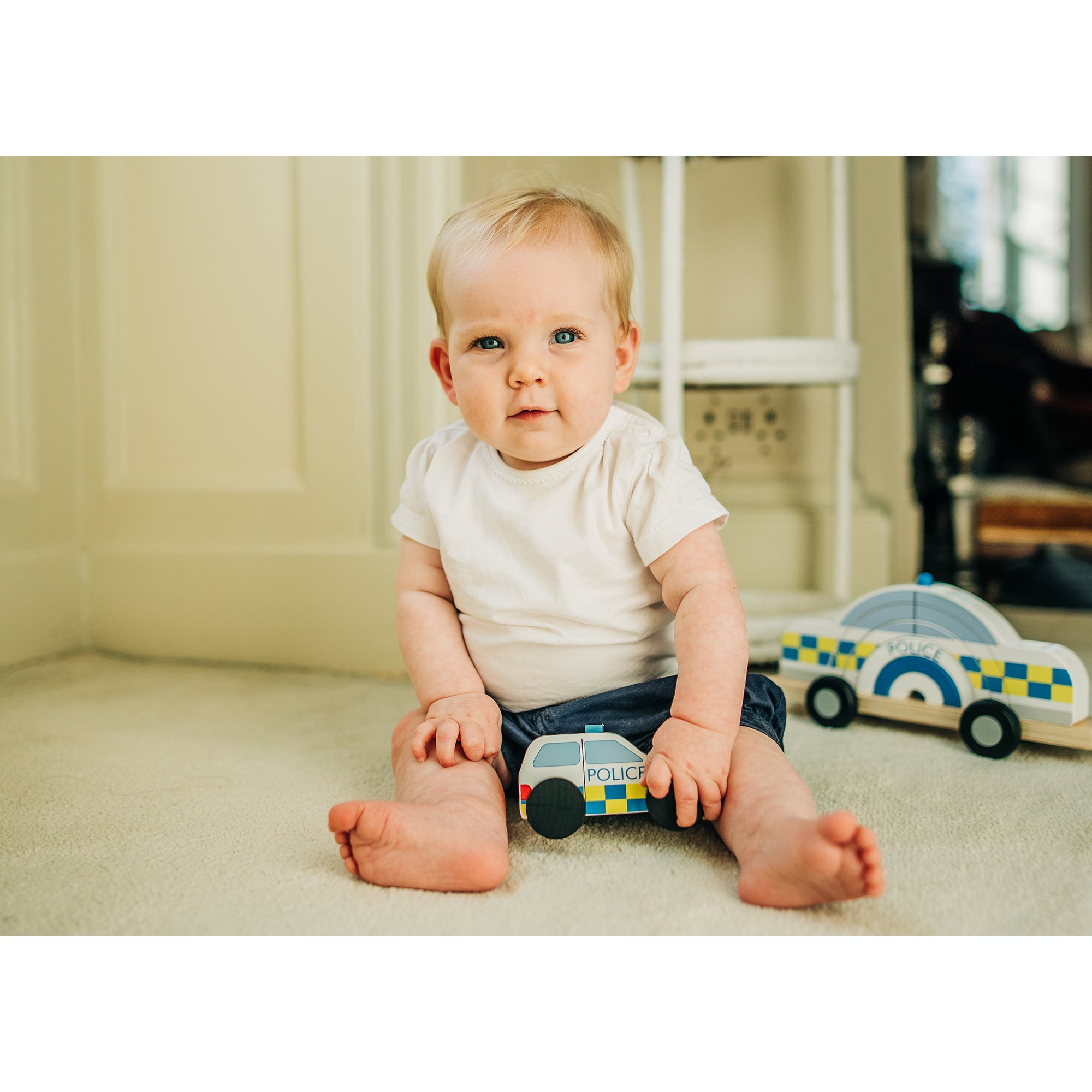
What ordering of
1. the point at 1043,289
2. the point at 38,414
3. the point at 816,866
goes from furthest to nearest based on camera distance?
the point at 1043,289 < the point at 38,414 < the point at 816,866

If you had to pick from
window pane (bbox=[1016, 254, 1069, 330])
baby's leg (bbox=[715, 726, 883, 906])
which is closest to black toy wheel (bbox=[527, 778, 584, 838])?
baby's leg (bbox=[715, 726, 883, 906])

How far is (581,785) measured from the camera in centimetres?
65

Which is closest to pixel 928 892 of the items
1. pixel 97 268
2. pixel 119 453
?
pixel 119 453

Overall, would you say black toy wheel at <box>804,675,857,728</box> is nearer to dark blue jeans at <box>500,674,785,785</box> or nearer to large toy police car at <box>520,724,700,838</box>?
dark blue jeans at <box>500,674,785,785</box>

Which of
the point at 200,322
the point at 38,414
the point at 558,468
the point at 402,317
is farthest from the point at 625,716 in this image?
the point at 38,414

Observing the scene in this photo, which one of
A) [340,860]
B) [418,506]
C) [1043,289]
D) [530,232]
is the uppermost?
[1043,289]

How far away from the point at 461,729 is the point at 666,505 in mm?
240

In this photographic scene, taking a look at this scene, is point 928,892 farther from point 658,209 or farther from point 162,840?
point 658,209

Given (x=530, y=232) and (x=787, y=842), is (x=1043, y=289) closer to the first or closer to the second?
(x=530, y=232)

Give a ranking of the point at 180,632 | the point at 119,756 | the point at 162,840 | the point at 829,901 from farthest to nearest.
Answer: the point at 180,632
the point at 119,756
the point at 162,840
the point at 829,901

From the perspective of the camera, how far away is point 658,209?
63.6 inches

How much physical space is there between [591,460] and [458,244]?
0.21 meters

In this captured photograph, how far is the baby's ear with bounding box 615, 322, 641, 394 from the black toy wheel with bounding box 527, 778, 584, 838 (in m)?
0.33

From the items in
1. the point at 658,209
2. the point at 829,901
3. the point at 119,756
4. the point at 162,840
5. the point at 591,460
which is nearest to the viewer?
the point at 829,901
